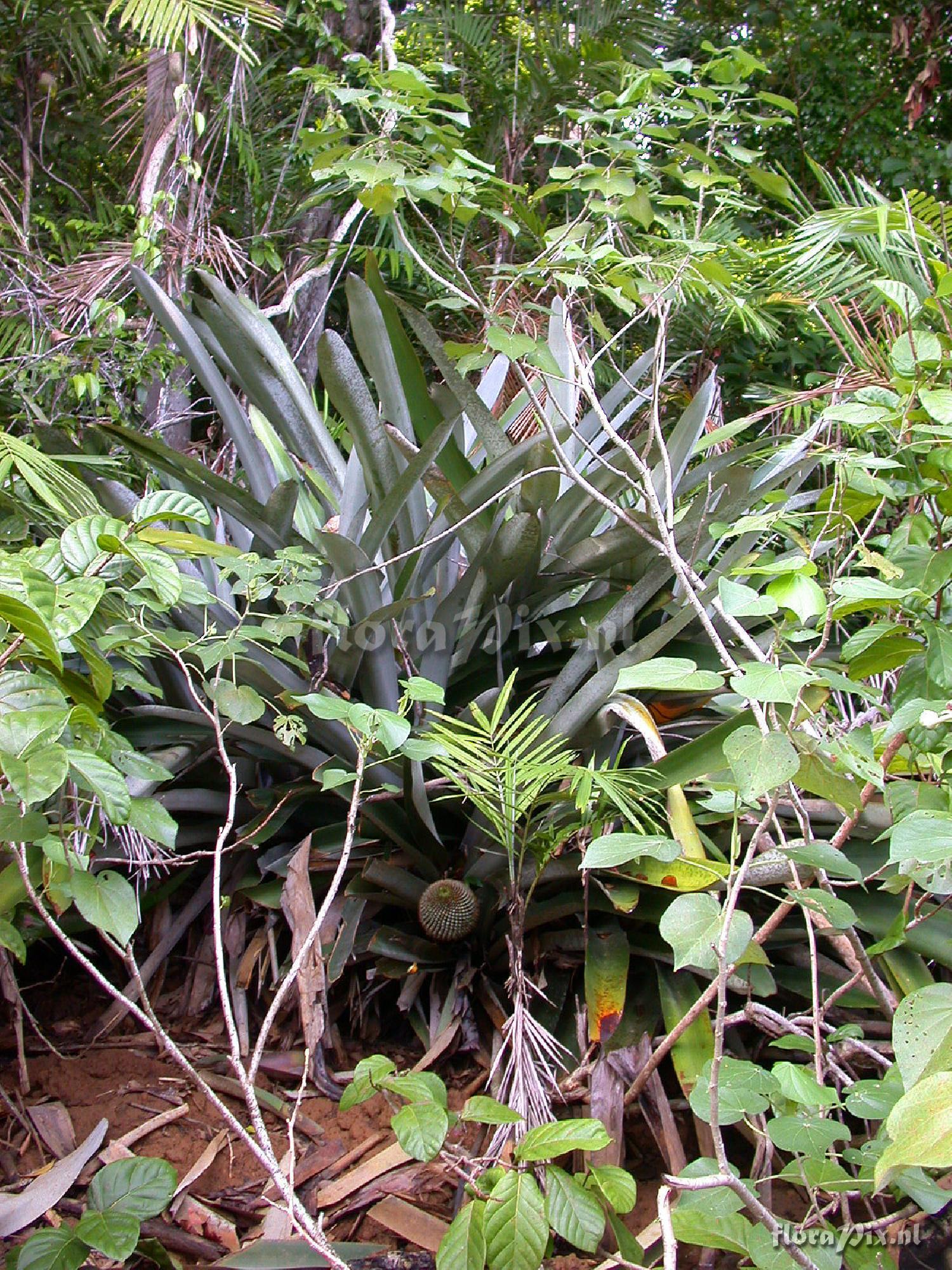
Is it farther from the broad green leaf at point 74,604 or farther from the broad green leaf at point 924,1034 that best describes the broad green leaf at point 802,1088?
the broad green leaf at point 74,604

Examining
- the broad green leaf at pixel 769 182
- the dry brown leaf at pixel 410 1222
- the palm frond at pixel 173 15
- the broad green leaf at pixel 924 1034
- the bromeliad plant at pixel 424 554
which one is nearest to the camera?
the broad green leaf at pixel 924 1034

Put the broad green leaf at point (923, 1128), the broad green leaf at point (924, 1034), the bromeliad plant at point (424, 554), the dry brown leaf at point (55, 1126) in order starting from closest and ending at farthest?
1. the broad green leaf at point (923, 1128)
2. the broad green leaf at point (924, 1034)
3. the dry brown leaf at point (55, 1126)
4. the bromeliad plant at point (424, 554)

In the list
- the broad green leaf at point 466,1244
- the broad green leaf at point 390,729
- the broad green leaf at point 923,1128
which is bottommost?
the broad green leaf at point 466,1244

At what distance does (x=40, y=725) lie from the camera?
849 millimetres

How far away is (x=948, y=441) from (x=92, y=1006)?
1.46 meters

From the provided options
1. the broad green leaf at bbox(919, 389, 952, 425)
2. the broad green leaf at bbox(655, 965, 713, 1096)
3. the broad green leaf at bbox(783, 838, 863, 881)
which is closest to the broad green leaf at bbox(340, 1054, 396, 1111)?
the broad green leaf at bbox(655, 965, 713, 1096)

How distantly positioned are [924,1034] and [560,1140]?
0.35 metres

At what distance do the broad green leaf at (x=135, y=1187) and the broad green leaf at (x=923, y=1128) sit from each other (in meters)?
0.76

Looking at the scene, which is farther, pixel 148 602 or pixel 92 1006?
pixel 92 1006

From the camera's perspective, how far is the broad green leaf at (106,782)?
0.90 metres

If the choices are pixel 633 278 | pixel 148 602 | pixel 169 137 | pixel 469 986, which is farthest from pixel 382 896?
pixel 169 137

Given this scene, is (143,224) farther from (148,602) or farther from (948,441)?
(948,441)

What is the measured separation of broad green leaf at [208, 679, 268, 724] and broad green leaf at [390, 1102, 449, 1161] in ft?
1.56

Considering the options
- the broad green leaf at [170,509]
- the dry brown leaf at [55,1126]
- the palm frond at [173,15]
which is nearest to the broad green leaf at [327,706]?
the broad green leaf at [170,509]
